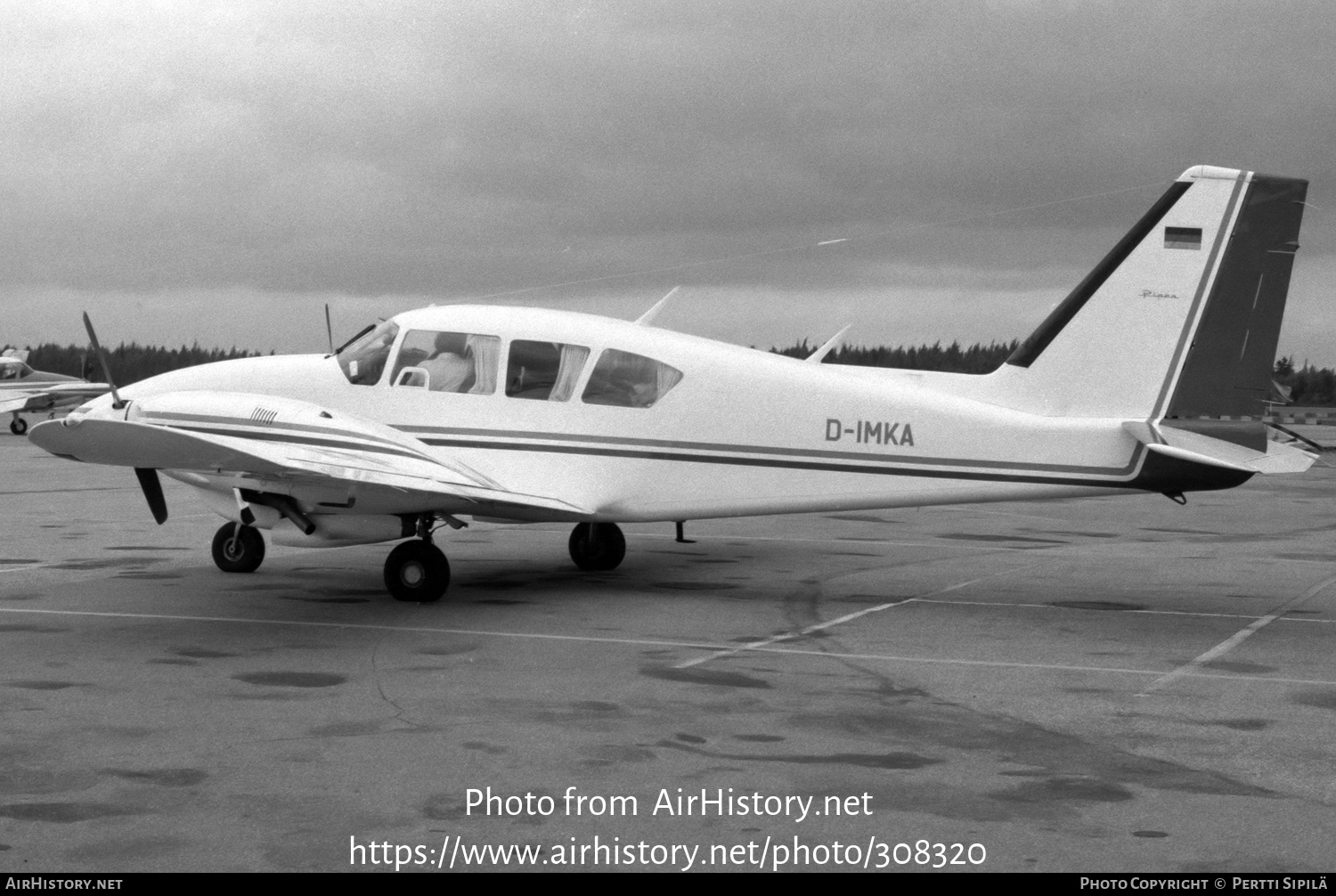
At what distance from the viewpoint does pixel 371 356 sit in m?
14.0

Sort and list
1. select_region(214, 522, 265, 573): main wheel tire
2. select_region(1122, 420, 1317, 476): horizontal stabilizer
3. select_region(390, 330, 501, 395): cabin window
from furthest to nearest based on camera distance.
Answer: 1. select_region(214, 522, 265, 573): main wheel tire
2. select_region(390, 330, 501, 395): cabin window
3. select_region(1122, 420, 1317, 476): horizontal stabilizer

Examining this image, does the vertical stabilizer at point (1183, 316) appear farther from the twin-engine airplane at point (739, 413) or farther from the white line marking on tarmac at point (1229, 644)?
the white line marking on tarmac at point (1229, 644)

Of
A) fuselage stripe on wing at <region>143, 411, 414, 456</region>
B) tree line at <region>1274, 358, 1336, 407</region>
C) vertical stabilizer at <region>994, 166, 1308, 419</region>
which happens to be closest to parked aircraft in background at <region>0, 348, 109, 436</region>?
fuselage stripe on wing at <region>143, 411, 414, 456</region>

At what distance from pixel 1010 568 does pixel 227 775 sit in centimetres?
1118

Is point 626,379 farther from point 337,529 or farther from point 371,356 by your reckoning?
point 337,529

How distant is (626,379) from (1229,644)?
596cm

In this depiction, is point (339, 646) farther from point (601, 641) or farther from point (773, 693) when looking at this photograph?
point (773, 693)

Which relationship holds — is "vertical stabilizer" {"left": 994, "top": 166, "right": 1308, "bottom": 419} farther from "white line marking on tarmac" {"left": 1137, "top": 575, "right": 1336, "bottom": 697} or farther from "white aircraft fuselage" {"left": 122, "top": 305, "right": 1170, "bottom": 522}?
"white line marking on tarmac" {"left": 1137, "top": 575, "right": 1336, "bottom": 697}

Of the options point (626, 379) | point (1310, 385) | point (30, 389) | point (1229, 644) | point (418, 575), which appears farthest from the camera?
point (1310, 385)

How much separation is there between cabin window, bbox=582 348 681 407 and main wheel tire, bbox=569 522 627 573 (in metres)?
2.08

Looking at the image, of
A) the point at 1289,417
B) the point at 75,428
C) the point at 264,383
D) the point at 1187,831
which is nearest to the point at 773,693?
the point at 1187,831

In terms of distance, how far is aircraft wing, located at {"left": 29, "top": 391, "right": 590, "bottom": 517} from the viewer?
35.4ft

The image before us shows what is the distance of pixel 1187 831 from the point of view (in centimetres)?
603

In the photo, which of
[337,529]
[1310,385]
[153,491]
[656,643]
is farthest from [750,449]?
[1310,385]
